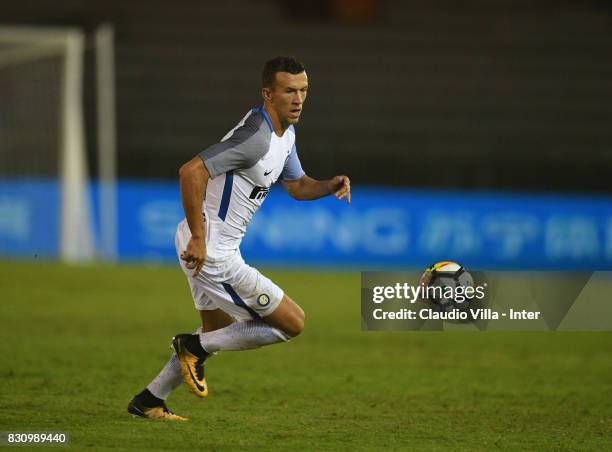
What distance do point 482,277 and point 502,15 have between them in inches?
695

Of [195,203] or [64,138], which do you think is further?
[64,138]

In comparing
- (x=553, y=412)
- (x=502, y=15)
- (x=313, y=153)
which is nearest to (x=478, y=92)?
(x=502, y=15)

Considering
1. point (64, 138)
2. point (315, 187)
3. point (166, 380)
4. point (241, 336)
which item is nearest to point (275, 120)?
point (315, 187)

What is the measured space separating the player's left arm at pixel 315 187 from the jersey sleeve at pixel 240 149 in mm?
470

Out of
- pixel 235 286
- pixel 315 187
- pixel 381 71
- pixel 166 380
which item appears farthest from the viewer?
pixel 381 71

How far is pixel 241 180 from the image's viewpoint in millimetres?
6152

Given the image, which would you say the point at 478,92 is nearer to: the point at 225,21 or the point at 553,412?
the point at 225,21

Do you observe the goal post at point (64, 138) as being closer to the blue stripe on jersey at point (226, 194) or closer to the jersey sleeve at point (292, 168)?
the jersey sleeve at point (292, 168)

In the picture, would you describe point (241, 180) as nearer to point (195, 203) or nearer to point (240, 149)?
point (240, 149)

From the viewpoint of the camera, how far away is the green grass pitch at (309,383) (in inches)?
238

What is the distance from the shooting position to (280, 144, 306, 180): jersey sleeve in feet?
21.5

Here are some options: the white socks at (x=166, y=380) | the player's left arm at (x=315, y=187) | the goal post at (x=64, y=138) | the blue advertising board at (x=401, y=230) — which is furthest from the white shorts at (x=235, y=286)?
the blue advertising board at (x=401, y=230)

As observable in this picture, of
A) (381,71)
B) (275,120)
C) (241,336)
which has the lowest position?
(241,336)

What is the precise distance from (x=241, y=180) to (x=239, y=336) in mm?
874
